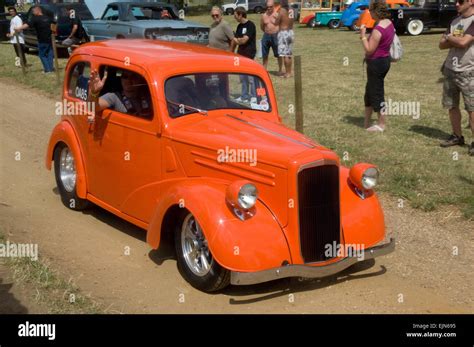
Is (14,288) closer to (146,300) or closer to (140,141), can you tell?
(146,300)

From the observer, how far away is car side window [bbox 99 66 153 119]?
5465 millimetres

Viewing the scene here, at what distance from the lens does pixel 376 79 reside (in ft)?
29.6

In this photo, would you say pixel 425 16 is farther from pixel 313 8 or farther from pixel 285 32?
pixel 285 32

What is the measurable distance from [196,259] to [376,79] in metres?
5.37

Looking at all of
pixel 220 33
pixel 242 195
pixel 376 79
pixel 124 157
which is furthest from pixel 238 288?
pixel 220 33

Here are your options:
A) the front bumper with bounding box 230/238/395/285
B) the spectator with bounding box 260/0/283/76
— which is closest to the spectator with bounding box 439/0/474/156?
the front bumper with bounding box 230/238/395/285

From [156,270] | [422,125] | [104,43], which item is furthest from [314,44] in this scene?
[156,270]

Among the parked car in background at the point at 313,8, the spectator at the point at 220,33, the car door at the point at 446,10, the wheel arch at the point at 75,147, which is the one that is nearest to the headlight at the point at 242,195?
the wheel arch at the point at 75,147

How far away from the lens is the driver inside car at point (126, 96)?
216 inches

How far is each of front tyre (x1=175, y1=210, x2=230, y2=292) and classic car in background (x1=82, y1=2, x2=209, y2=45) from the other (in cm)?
1043

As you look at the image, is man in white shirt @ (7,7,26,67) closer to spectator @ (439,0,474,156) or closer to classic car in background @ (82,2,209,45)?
classic car in background @ (82,2,209,45)

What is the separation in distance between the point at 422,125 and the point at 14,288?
7488 millimetres

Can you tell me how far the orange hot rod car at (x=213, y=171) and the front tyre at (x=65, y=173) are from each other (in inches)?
12.6

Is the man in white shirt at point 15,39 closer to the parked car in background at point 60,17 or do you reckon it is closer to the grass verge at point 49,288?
the parked car in background at point 60,17
